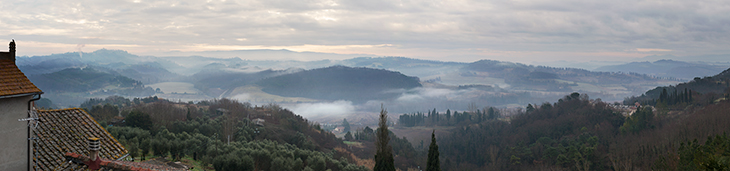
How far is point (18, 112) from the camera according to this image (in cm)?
1134

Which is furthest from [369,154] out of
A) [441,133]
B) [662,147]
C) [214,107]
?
[441,133]

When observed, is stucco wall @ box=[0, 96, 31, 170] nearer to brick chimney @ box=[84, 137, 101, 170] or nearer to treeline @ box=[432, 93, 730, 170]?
brick chimney @ box=[84, 137, 101, 170]

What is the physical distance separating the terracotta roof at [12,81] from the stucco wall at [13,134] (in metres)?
0.30

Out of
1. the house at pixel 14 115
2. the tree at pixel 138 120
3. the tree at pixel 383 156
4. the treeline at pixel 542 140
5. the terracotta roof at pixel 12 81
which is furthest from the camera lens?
the treeline at pixel 542 140

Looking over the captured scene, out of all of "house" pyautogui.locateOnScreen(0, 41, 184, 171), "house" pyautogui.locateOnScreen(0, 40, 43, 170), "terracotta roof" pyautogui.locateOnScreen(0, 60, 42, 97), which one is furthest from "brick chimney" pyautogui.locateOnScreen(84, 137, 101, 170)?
"terracotta roof" pyautogui.locateOnScreen(0, 60, 42, 97)

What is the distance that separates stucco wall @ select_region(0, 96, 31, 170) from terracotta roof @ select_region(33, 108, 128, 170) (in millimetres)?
748

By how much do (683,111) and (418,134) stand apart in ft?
332

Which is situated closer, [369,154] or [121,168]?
[121,168]

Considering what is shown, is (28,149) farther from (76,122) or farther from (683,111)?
(683,111)

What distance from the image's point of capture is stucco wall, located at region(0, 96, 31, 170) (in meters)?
11.0

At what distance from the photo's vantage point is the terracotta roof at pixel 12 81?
10883mm

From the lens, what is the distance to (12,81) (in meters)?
11.2

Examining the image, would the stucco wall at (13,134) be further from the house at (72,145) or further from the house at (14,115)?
the house at (72,145)

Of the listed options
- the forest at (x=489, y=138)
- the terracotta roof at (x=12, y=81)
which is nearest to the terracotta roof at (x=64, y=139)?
the terracotta roof at (x=12, y=81)
